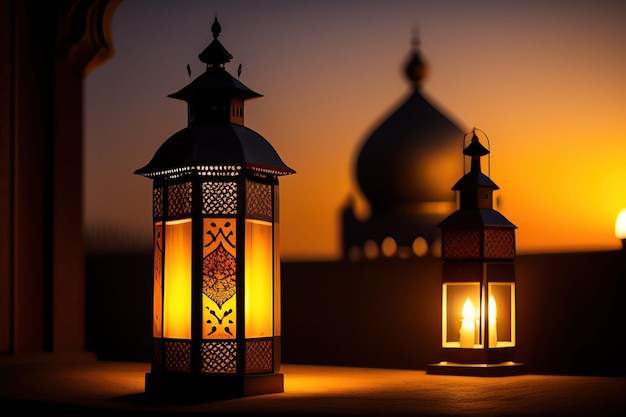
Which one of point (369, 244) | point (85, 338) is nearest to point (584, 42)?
point (369, 244)

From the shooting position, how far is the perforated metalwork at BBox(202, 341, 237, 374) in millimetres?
5051

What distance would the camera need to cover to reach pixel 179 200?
521 centimetres

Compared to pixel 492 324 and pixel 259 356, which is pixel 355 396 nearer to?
pixel 259 356

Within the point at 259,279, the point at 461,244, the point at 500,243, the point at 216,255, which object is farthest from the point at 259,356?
the point at 500,243

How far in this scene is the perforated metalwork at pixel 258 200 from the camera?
515cm

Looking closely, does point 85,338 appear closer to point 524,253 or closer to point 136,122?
point 136,122

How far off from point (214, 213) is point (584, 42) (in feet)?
7.97

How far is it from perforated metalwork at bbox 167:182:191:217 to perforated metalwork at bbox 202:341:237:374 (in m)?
0.65

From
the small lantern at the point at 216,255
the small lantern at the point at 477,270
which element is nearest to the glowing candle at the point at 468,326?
the small lantern at the point at 477,270

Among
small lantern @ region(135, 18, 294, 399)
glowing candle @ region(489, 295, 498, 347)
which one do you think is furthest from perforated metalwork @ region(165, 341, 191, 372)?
glowing candle @ region(489, 295, 498, 347)

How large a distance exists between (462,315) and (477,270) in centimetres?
28

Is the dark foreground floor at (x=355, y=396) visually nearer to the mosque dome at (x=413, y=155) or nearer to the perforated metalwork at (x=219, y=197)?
the perforated metalwork at (x=219, y=197)

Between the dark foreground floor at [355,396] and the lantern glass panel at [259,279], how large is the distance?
37 centimetres

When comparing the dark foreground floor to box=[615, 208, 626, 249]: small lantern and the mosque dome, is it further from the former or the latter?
the mosque dome
